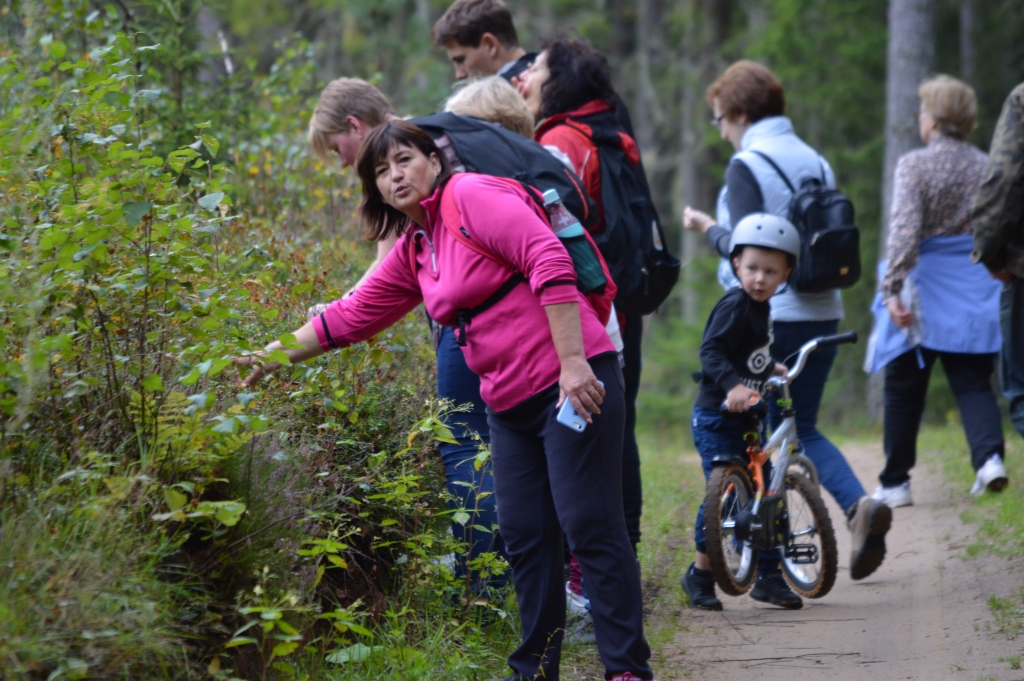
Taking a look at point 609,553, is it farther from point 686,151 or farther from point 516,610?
point 686,151

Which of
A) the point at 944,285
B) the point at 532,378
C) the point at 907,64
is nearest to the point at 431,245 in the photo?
the point at 532,378

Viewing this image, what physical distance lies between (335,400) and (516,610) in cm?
108

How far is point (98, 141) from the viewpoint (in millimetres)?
3268

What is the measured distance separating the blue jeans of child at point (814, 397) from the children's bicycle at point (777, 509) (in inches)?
14.4

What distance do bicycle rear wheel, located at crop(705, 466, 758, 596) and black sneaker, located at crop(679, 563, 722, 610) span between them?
0.14 meters

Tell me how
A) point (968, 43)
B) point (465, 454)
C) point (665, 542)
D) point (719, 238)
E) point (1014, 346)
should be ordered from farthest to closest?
1. point (968, 43)
2. point (665, 542)
3. point (719, 238)
4. point (1014, 346)
5. point (465, 454)

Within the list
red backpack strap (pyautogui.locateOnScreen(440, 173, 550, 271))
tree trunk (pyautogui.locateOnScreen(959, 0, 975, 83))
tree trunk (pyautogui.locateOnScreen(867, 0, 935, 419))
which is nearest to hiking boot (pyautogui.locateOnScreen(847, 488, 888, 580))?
red backpack strap (pyautogui.locateOnScreen(440, 173, 550, 271))

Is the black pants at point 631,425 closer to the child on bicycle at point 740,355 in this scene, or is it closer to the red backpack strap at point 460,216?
the child on bicycle at point 740,355

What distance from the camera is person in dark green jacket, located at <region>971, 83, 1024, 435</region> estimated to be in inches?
175

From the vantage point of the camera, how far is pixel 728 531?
492 centimetres

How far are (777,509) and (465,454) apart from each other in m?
1.69

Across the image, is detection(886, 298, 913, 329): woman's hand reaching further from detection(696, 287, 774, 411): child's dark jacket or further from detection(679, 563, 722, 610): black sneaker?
→ detection(679, 563, 722, 610): black sneaker

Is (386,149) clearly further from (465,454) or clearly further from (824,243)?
(824,243)

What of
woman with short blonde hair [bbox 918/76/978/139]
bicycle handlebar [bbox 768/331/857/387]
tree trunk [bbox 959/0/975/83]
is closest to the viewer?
bicycle handlebar [bbox 768/331/857/387]
